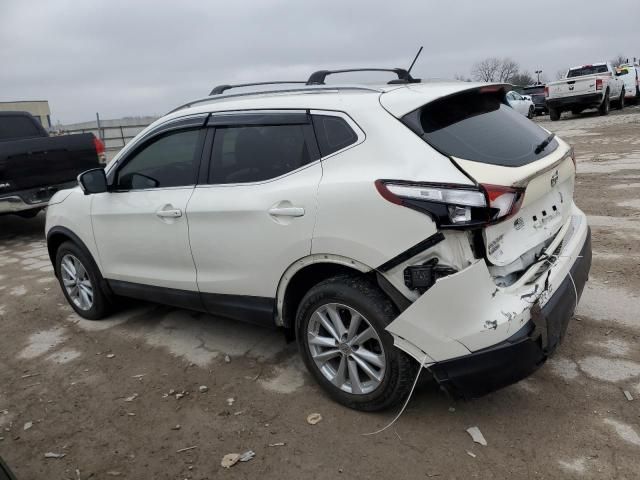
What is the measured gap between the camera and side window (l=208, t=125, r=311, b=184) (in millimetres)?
3104

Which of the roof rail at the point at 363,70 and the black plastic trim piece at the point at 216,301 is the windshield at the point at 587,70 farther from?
the black plastic trim piece at the point at 216,301

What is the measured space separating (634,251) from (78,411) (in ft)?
16.2

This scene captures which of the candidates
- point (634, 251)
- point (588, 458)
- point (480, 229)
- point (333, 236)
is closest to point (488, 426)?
point (588, 458)

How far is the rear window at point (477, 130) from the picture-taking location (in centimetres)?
272

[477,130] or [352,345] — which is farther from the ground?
[477,130]

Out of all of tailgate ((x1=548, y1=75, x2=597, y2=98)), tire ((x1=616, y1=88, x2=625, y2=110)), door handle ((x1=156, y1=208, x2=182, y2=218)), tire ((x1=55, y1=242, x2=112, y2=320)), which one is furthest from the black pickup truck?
tire ((x1=616, y1=88, x2=625, y2=110))

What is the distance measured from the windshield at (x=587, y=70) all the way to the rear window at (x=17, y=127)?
20688 mm

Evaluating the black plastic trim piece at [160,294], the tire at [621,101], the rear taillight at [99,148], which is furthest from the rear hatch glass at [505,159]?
the tire at [621,101]

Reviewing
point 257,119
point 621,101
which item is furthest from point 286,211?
point 621,101

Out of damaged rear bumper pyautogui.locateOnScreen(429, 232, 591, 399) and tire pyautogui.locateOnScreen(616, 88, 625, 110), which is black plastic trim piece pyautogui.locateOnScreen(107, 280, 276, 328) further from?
tire pyautogui.locateOnScreen(616, 88, 625, 110)

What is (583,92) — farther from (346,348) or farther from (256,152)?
(346,348)

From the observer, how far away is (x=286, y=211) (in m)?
2.99

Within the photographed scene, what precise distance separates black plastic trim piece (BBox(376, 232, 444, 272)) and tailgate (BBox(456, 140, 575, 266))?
23 cm

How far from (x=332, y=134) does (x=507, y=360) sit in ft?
4.76
